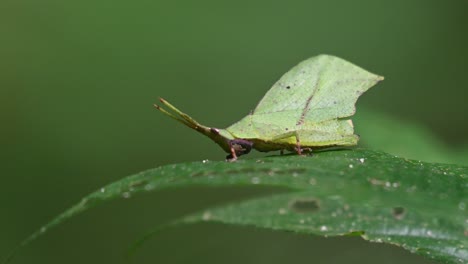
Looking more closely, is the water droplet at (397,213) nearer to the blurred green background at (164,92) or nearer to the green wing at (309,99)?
the green wing at (309,99)

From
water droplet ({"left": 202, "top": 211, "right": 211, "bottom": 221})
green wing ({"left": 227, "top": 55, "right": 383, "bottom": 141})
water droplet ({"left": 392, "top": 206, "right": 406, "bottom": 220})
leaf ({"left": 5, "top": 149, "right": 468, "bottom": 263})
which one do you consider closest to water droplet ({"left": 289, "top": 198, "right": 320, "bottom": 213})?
leaf ({"left": 5, "top": 149, "right": 468, "bottom": 263})

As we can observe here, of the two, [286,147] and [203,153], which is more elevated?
[286,147]

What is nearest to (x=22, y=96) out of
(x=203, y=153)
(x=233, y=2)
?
(x=203, y=153)

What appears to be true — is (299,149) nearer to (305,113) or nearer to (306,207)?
(305,113)

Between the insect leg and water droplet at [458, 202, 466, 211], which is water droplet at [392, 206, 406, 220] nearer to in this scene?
water droplet at [458, 202, 466, 211]

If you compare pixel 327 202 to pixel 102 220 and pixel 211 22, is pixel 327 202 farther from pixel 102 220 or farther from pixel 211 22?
pixel 211 22

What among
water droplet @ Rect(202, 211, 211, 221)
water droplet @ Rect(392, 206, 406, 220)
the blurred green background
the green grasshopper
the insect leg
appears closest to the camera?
water droplet @ Rect(202, 211, 211, 221)
